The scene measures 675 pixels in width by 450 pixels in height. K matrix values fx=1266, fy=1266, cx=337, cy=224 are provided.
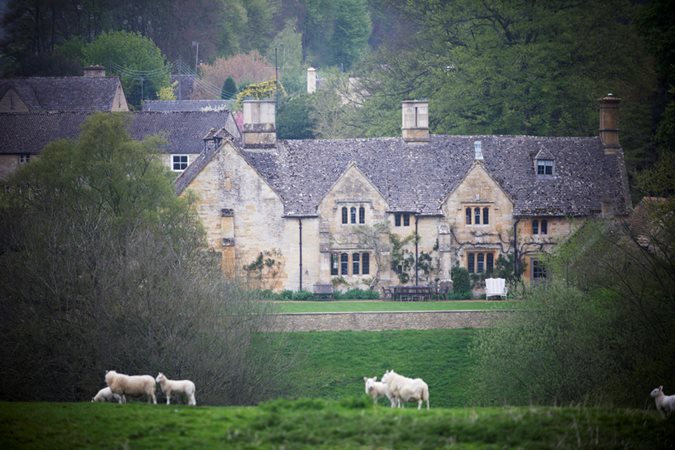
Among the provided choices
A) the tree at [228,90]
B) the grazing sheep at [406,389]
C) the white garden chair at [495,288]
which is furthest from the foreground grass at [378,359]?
the tree at [228,90]

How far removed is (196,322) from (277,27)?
138719 mm

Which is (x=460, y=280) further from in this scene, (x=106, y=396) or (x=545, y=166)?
(x=106, y=396)

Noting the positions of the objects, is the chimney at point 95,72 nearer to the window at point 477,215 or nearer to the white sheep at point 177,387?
the window at point 477,215

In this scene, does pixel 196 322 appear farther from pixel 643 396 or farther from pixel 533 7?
pixel 533 7

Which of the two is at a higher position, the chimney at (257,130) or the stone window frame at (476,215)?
the chimney at (257,130)

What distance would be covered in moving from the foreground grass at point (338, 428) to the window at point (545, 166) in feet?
129

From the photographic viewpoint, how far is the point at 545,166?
69.4 metres

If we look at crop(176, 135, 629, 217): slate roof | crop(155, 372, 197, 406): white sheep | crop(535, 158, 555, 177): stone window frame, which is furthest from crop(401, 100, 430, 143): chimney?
crop(155, 372, 197, 406): white sheep

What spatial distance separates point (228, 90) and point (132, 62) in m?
9.92

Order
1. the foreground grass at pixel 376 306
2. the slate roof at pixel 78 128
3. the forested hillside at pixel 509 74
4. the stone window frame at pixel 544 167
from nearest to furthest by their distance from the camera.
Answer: the foreground grass at pixel 376 306, the stone window frame at pixel 544 167, the forested hillside at pixel 509 74, the slate roof at pixel 78 128

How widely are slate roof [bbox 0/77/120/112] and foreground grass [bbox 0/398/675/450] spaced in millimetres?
71393

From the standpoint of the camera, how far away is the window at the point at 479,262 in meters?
66.5

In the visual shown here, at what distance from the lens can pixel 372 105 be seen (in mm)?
90875

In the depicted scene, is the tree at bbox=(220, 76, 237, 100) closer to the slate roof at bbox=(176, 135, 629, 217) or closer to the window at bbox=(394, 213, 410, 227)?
the slate roof at bbox=(176, 135, 629, 217)
